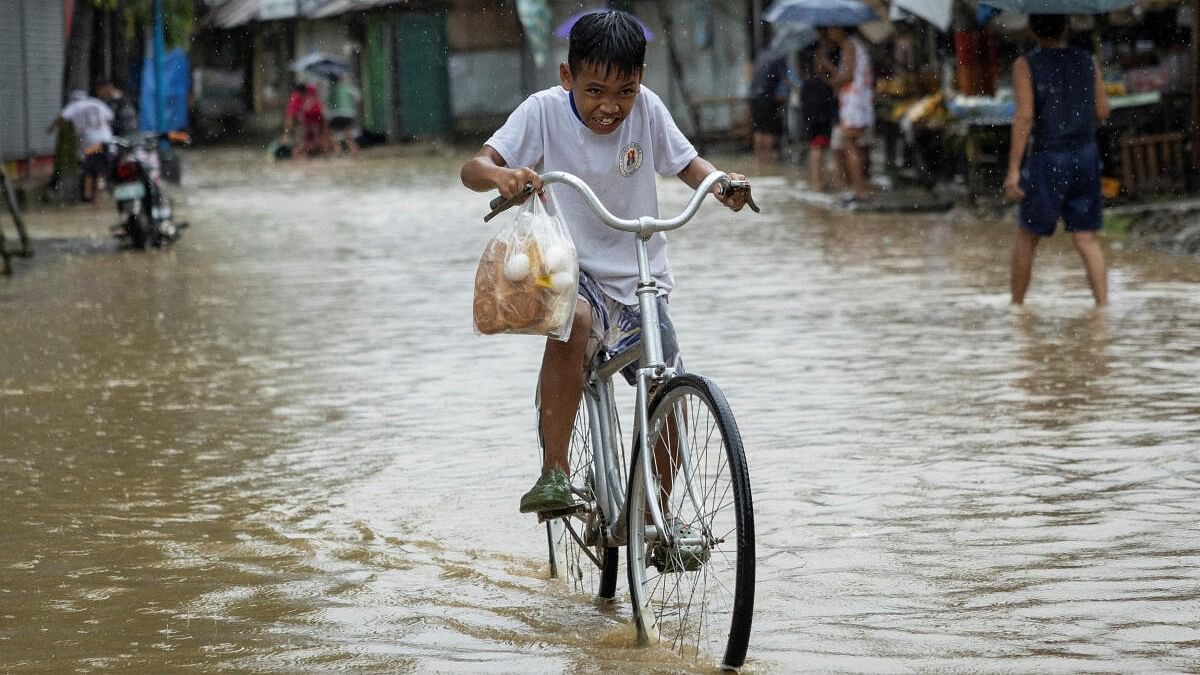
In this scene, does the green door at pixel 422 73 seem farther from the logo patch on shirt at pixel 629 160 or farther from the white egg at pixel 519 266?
the white egg at pixel 519 266

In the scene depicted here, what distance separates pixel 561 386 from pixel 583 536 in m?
0.55

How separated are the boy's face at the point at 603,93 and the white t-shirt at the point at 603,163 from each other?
8cm

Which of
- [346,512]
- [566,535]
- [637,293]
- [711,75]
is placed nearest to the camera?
[637,293]

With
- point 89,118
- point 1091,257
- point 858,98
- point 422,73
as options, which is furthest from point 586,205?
point 422,73

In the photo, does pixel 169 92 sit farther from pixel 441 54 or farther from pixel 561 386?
pixel 561 386

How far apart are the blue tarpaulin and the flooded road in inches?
684

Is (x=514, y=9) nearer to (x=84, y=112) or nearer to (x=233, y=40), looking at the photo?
(x=233, y=40)

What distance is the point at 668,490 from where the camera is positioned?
14.9ft

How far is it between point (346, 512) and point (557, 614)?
1579mm

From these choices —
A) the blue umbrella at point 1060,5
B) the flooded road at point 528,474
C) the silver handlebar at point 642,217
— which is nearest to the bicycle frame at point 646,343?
the silver handlebar at point 642,217

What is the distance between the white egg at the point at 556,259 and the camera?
178 inches

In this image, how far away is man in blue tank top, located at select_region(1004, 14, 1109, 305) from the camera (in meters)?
10.3

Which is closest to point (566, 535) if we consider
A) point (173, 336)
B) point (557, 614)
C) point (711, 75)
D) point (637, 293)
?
point (557, 614)

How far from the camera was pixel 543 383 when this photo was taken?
190 inches
